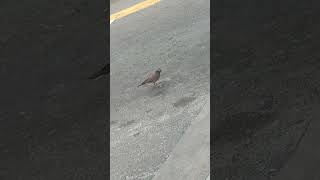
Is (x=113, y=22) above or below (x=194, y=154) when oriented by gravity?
below

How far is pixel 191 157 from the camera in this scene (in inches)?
209

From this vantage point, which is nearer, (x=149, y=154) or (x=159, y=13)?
(x=149, y=154)

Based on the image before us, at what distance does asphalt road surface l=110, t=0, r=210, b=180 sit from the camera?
562 centimetres
